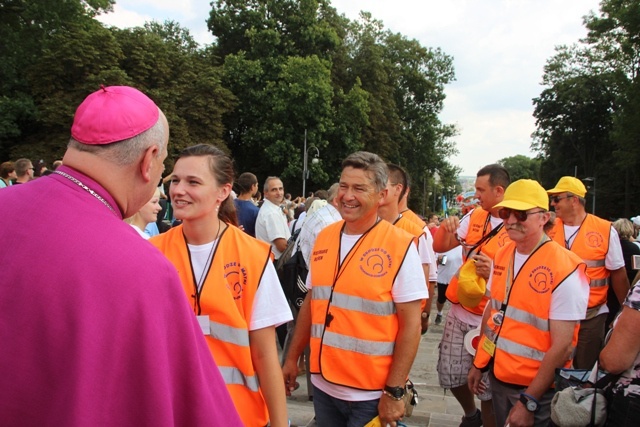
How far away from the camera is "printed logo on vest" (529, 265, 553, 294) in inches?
132

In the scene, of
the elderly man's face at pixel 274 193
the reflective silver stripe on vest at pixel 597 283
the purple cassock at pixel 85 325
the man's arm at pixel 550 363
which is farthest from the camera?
the elderly man's face at pixel 274 193

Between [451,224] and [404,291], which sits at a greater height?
[451,224]

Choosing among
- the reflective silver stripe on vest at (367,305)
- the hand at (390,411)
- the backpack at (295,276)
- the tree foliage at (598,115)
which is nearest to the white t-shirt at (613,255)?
the backpack at (295,276)

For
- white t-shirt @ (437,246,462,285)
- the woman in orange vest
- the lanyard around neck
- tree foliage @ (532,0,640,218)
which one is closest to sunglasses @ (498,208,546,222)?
the lanyard around neck

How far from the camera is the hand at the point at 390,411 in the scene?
2949 mm

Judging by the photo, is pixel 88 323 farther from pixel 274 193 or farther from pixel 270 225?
pixel 274 193

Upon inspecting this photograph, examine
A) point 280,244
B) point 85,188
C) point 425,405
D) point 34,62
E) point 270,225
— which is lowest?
point 425,405

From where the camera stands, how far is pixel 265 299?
266 centimetres

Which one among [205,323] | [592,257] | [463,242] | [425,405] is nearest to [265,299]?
[205,323]

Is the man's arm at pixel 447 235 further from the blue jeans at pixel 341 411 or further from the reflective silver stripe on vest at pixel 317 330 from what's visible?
the blue jeans at pixel 341 411

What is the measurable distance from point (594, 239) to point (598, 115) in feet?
164

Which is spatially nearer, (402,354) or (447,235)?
(402,354)

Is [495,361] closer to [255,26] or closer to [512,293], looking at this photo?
[512,293]

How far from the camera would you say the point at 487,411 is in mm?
4398
